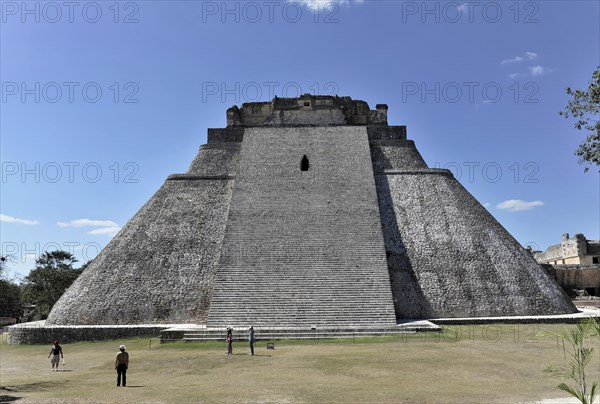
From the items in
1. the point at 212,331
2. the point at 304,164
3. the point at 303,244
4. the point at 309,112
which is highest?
the point at 309,112

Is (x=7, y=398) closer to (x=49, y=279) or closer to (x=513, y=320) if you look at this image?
(x=513, y=320)

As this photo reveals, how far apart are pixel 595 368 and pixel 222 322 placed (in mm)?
9068

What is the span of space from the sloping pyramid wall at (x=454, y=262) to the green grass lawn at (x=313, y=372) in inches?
88.0

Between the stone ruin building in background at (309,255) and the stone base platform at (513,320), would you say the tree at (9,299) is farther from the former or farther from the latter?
the stone base platform at (513,320)

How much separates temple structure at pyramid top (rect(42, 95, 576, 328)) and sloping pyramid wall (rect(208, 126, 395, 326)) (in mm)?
43

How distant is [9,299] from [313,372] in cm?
2685

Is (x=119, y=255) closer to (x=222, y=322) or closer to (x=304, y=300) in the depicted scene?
(x=222, y=322)

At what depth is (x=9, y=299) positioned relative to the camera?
30.0m

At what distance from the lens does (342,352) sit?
11422 millimetres

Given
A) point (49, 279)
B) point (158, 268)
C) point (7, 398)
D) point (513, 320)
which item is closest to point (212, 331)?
point (158, 268)

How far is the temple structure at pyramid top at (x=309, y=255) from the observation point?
15.6m

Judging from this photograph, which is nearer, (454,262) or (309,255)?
(309,255)

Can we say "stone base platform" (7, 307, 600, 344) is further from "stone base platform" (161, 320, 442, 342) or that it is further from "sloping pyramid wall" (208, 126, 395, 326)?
"sloping pyramid wall" (208, 126, 395, 326)

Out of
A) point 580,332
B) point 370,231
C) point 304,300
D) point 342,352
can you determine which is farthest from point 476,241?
point 580,332
